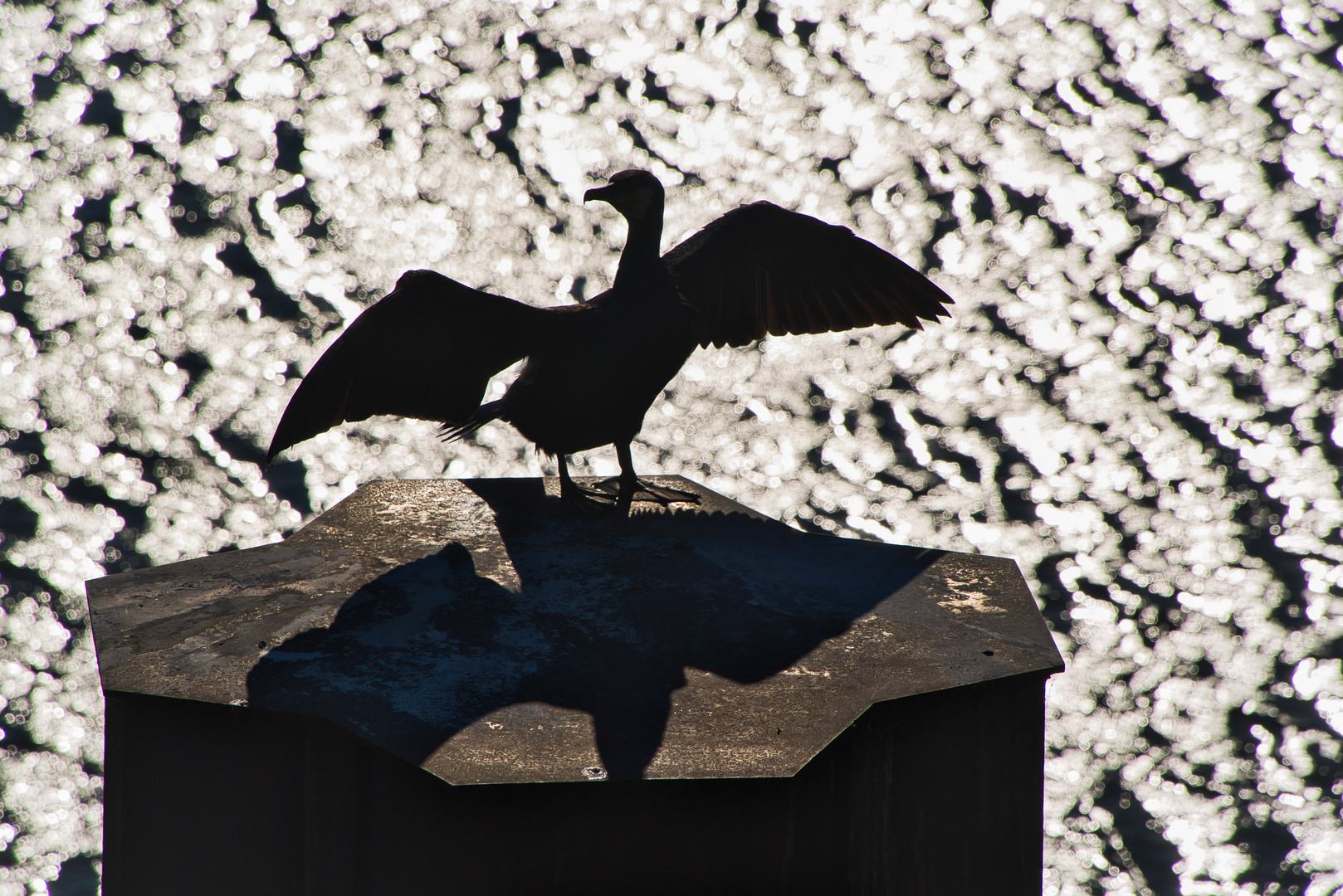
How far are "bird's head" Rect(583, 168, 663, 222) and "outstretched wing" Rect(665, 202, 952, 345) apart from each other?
1064mm

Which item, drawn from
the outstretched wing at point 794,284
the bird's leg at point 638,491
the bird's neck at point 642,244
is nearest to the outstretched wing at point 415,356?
the bird's neck at point 642,244

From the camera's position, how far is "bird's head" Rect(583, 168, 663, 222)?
25.4 feet

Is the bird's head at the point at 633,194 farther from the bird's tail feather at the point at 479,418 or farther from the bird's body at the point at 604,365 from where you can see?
the bird's tail feather at the point at 479,418

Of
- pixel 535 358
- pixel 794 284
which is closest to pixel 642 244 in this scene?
pixel 535 358

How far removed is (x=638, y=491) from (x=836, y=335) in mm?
13798

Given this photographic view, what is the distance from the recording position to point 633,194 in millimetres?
7750

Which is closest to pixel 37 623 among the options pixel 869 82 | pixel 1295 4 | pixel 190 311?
pixel 190 311

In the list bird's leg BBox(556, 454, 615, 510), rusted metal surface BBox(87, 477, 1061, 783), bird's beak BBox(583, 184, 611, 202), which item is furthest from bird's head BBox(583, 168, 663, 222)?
rusted metal surface BBox(87, 477, 1061, 783)

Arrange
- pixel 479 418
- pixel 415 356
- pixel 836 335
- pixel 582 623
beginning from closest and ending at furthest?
pixel 582 623 < pixel 415 356 < pixel 479 418 < pixel 836 335

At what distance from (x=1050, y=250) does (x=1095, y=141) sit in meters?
3.38

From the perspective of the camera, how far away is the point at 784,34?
2878 centimetres

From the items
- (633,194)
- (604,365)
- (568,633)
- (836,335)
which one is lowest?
(568,633)

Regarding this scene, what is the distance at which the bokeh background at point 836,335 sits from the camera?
614 inches

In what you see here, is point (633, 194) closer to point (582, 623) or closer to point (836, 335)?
point (582, 623)
